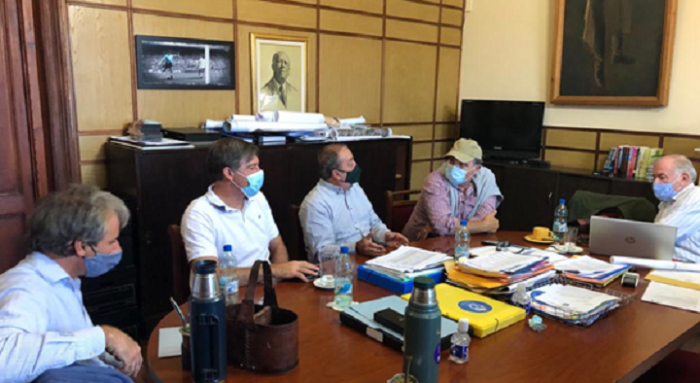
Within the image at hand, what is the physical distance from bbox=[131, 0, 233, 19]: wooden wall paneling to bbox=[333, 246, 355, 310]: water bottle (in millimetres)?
2621

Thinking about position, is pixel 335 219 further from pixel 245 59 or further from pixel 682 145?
pixel 682 145

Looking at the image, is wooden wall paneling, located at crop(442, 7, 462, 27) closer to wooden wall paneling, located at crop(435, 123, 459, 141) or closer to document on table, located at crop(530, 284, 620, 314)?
wooden wall paneling, located at crop(435, 123, 459, 141)

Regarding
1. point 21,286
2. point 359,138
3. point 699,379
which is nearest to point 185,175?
point 359,138

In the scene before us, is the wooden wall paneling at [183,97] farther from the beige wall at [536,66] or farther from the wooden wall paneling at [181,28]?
the beige wall at [536,66]

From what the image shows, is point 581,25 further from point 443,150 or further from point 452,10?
point 443,150

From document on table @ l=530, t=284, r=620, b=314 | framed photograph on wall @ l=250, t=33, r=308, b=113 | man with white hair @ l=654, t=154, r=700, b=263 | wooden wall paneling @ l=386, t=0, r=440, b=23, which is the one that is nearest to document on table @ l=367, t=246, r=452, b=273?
document on table @ l=530, t=284, r=620, b=314

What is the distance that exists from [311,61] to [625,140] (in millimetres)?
2966

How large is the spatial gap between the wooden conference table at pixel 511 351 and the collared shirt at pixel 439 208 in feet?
4.07

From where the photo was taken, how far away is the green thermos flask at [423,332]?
1203mm

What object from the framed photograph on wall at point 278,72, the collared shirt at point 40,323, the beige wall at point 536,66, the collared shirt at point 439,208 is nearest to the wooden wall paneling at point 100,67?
the framed photograph on wall at point 278,72

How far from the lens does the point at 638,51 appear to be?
4809 mm

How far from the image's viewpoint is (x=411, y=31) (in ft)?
18.2

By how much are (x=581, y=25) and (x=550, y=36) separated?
0.34 m

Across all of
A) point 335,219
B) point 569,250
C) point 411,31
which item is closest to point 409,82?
point 411,31
